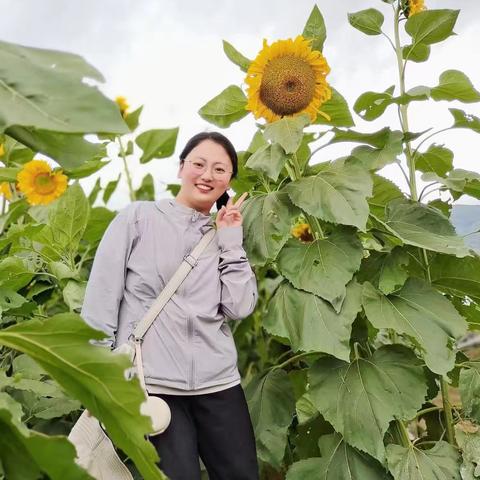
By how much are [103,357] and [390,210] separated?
3.98 ft

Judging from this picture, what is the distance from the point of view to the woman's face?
5.05ft

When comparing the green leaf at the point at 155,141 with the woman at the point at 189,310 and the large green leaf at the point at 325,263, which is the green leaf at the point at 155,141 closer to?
the woman at the point at 189,310

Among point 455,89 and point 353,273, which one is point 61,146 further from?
point 455,89

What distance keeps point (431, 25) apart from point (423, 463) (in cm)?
104

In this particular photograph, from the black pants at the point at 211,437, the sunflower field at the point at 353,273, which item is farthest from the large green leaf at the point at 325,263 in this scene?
the black pants at the point at 211,437

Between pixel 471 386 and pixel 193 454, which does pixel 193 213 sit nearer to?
pixel 193 454

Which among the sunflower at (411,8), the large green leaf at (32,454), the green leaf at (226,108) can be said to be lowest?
the large green leaf at (32,454)

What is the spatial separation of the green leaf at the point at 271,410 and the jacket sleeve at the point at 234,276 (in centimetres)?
31

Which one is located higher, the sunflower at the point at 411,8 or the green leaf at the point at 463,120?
the sunflower at the point at 411,8

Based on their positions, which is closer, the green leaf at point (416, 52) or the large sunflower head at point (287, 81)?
the large sunflower head at point (287, 81)

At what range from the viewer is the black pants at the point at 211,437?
1.39 m

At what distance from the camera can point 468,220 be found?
5.64ft

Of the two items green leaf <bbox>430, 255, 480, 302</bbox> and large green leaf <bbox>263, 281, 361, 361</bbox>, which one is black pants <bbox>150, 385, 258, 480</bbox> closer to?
large green leaf <bbox>263, 281, 361, 361</bbox>

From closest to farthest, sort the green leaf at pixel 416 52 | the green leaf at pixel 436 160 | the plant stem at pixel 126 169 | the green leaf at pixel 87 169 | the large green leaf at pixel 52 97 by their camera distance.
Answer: the large green leaf at pixel 52 97, the green leaf at pixel 416 52, the green leaf at pixel 436 160, the green leaf at pixel 87 169, the plant stem at pixel 126 169
